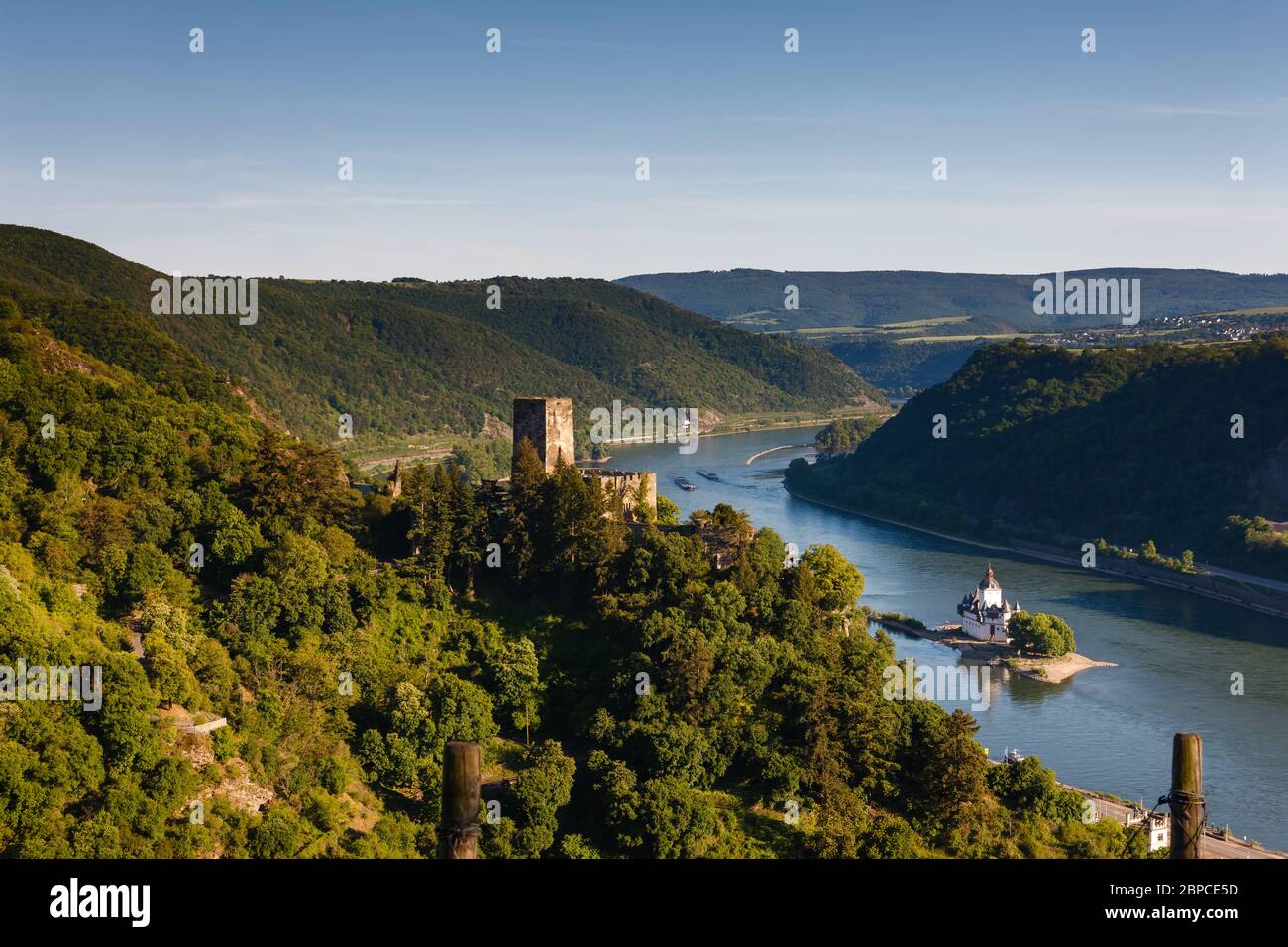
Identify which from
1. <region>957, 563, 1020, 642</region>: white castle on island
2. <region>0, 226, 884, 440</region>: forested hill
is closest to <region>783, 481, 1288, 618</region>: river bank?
<region>957, 563, 1020, 642</region>: white castle on island

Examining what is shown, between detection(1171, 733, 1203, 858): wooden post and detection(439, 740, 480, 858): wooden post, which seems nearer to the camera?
detection(439, 740, 480, 858): wooden post

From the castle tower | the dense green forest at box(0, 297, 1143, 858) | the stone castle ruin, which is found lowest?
the dense green forest at box(0, 297, 1143, 858)

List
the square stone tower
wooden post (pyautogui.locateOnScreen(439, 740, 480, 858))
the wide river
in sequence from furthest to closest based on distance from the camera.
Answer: the wide river, the square stone tower, wooden post (pyautogui.locateOnScreen(439, 740, 480, 858))

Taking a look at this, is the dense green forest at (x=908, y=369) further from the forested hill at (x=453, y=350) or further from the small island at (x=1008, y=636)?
the small island at (x=1008, y=636)

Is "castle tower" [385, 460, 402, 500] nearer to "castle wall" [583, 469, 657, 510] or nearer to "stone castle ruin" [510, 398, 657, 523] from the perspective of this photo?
"stone castle ruin" [510, 398, 657, 523]

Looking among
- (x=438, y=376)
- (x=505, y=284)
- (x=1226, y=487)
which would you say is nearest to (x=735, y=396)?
(x=438, y=376)
